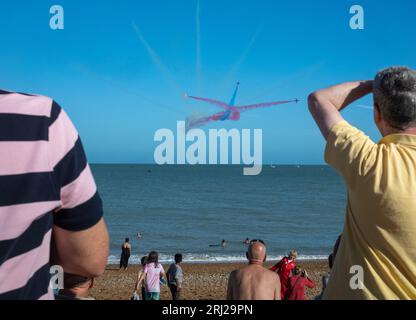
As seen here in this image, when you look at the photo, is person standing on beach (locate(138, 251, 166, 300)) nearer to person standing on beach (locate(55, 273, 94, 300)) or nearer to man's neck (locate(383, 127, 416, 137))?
person standing on beach (locate(55, 273, 94, 300))

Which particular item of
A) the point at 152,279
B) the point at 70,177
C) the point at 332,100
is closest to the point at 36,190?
the point at 70,177

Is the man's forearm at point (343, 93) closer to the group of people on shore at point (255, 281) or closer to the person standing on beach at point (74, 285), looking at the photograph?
the person standing on beach at point (74, 285)

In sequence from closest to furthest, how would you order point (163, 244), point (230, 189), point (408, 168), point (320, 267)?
1. point (408, 168)
2. point (320, 267)
3. point (163, 244)
4. point (230, 189)

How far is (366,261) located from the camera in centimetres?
186

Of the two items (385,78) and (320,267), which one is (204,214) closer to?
(320,267)

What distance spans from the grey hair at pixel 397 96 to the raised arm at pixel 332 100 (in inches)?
7.2

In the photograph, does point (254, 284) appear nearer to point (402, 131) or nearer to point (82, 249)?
point (402, 131)

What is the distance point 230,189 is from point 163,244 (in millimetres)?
68389

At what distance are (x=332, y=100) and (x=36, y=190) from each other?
52.8 inches

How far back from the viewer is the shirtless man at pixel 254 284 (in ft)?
19.0

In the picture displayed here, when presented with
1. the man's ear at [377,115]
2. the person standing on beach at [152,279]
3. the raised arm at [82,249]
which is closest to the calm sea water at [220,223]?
the person standing on beach at [152,279]

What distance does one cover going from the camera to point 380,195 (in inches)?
72.6

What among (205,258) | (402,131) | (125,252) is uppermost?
(402,131)
